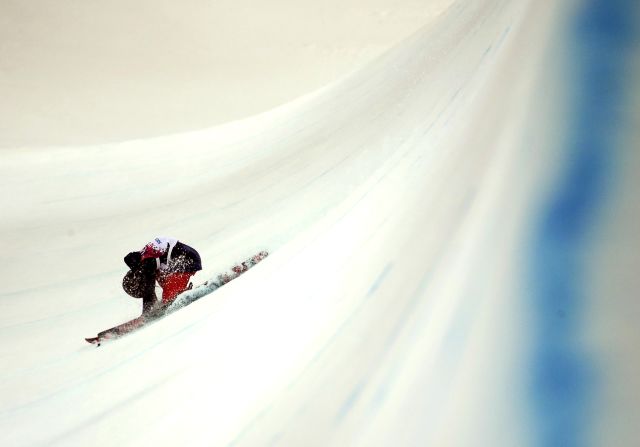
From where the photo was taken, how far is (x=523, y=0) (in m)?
0.72

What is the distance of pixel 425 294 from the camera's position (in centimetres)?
52

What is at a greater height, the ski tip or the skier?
the skier

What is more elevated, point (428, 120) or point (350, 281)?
point (428, 120)

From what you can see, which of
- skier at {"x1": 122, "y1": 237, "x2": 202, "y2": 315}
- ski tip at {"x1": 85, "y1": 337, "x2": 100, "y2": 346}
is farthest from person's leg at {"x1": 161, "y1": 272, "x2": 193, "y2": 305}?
ski tip at {"x1": 85, "y1": 337, "x2": 100, "y2": 346}

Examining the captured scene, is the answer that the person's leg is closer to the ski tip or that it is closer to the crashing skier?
the crashing skier

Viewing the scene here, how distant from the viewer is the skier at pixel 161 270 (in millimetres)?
991

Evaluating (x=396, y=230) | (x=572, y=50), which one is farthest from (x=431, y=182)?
(x=572, y=50)

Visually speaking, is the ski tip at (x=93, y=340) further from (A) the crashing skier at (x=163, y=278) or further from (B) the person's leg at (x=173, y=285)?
(B) the person's leg at (x=173, y=285)

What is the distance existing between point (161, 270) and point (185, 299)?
0.12m

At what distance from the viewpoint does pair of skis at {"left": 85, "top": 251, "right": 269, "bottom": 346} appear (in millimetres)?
928

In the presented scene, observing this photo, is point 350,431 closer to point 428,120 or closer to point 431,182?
point 431,182

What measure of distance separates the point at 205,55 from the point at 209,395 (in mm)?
1983

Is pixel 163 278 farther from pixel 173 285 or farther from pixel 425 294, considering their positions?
pixel 425 294

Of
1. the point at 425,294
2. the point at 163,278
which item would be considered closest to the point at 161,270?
the point at 163,278
